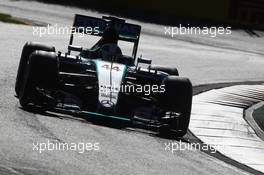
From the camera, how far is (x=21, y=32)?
2498 centimetres

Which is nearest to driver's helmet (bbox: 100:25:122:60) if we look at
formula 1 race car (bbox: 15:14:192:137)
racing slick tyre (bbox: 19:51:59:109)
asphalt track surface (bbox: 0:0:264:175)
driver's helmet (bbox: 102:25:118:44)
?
driver's helmet (bbox: 102:25:118:44)

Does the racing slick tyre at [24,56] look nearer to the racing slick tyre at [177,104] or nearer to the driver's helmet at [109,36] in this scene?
the driver's helmet at [109,36]

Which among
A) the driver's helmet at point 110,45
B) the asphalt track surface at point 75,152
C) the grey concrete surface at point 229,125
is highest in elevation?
the driver's helmet at point 110,45

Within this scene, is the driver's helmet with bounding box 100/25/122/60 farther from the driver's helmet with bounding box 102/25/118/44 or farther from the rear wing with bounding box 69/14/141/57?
the rear wing with bounding box 69/14/141/57

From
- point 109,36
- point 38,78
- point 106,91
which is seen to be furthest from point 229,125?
point 38,78

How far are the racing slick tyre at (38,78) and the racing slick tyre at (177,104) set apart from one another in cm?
161

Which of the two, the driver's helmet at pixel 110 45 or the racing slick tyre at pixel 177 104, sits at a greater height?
the driver's helmet at pixel 110 45

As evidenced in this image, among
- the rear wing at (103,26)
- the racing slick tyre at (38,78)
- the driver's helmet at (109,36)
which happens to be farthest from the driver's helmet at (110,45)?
the racing slick tyre at (38,78)

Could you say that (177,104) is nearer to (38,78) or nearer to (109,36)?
(38,78)

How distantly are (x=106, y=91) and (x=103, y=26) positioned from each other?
2688mm

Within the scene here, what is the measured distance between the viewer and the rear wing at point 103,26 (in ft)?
46.6

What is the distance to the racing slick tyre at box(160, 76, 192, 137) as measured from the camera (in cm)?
1192

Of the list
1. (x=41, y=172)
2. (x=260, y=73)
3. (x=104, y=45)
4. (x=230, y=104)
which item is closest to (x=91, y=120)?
(x=104, y=45)

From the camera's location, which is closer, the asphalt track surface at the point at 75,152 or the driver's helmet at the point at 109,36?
the asphalt track surface at the point at 75,152
